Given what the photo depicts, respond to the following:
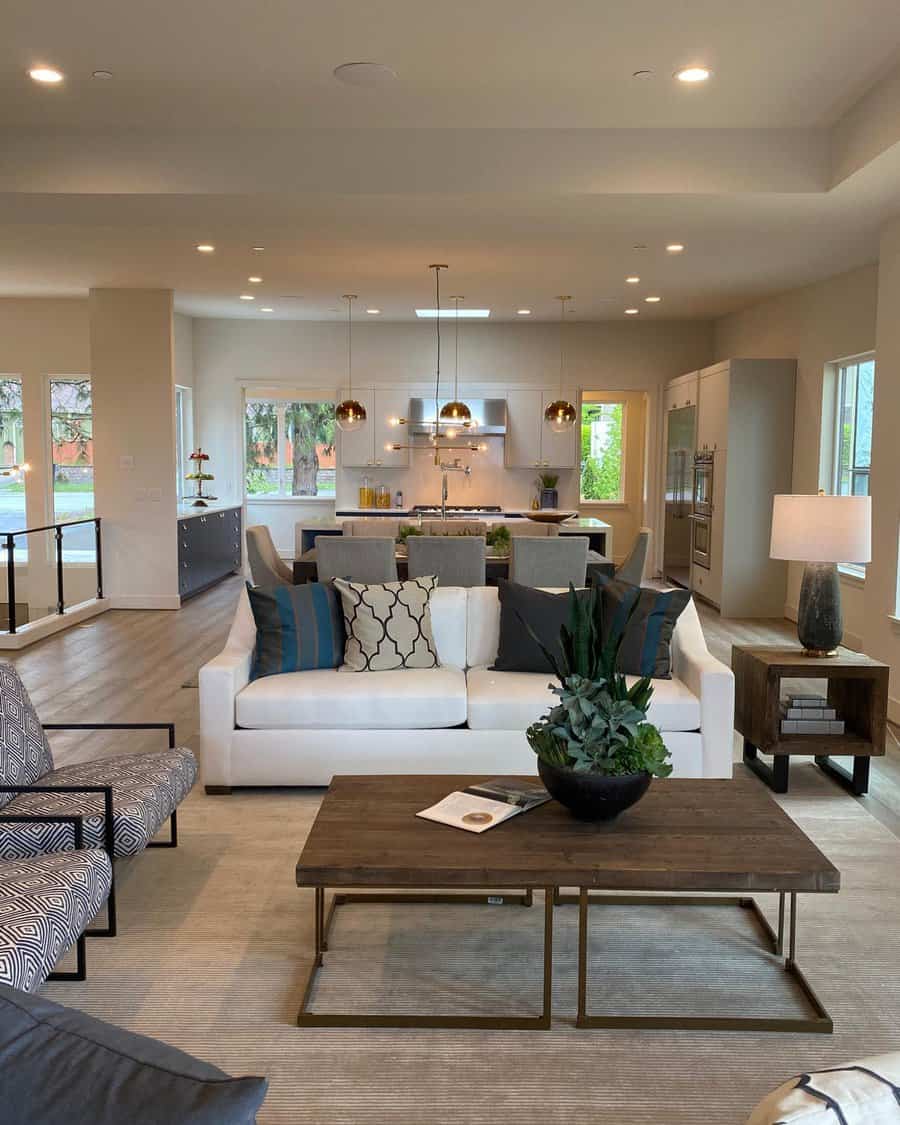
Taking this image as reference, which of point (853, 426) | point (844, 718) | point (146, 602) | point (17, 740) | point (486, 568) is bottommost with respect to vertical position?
point (146, 602)

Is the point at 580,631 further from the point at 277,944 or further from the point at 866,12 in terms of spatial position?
the point at 866,12

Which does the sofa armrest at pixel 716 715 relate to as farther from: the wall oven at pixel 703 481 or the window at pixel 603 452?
the window at pixel 603 452

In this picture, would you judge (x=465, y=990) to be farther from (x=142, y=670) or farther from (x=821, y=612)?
(x=142, y=670)

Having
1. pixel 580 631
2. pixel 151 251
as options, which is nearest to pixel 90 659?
pixel 151 251

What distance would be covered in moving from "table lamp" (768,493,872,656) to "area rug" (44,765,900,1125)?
106cm

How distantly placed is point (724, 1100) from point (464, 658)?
2.56 meters

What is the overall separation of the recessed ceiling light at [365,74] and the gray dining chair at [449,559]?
238 cm

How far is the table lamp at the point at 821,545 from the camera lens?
13.5 feet

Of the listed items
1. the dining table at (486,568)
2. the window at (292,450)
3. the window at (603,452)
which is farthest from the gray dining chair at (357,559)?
the window at (603,452)

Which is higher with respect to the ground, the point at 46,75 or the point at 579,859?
the point at 46,75

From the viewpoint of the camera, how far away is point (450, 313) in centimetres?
1034

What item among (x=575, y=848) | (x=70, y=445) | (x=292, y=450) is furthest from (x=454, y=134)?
(x=292, y=450)

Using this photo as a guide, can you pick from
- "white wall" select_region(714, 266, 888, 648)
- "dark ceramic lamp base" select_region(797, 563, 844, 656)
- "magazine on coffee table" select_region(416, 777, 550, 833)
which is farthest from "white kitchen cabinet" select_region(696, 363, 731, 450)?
"magazine on coffee table" select_region(416, 777, 550, 833)

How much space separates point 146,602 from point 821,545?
6.49 m
